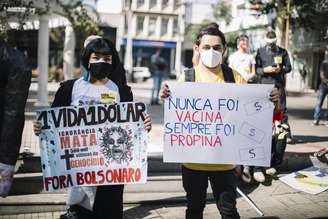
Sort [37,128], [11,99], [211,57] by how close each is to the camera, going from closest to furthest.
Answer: [11,99] < [37,128] < [211,57]

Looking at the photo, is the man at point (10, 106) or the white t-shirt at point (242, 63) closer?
the man at point (10, 106)

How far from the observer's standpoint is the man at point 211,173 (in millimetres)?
3795

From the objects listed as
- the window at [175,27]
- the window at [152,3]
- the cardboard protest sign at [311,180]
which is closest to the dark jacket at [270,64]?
the cardboard protest sign at [311,180]

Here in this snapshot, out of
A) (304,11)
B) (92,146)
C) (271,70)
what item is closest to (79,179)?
(92,146)

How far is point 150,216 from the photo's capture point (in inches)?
209

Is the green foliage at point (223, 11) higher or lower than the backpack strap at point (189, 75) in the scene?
higher

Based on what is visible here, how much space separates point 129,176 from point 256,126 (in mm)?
1156

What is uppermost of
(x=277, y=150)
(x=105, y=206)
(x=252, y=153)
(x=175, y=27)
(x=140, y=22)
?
(x=140, y=22)

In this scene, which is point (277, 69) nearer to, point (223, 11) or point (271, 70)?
point (271, 70)

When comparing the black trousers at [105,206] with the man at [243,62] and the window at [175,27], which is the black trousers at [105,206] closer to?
the man at [243,62]

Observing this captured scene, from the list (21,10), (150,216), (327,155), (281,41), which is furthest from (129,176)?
(281,41)

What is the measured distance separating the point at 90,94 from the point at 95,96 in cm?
4

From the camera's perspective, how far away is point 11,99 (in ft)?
9.09

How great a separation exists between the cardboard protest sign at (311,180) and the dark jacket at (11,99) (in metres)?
3.50
